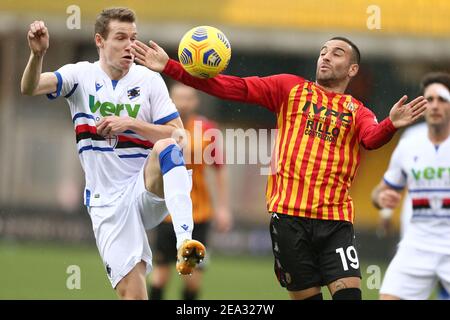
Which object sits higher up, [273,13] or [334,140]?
[273,13]

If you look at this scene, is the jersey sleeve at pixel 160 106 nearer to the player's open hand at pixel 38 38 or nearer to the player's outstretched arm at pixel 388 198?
the player's open hand at pixel 38 38

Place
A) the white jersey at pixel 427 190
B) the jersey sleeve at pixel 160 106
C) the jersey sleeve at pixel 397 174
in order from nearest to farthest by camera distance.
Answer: the jersey sleeve at pixel 160 106
the white jersey at pixel 427 190
the jersey sleeve at pixel 397 174

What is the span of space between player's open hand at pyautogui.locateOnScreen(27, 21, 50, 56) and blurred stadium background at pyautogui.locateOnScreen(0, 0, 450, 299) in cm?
1067

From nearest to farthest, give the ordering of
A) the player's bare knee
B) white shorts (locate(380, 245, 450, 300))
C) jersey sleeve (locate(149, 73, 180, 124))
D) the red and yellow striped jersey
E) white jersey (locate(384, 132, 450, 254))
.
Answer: the player's bare knee < the red and yellow striped jersey < jersey sleeve (locate(149, 73, 180, 124)) < white shorts (locate(380, 245, 450, 300)) < white jersey (locate(384, 132, 450, 254))

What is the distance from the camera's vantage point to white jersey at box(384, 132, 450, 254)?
25.7 ft

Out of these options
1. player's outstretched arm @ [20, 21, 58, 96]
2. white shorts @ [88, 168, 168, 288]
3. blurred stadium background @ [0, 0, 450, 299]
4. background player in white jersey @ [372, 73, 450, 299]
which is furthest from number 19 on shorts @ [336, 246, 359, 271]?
blurred stadium background @ [0, 0, 450, 299]

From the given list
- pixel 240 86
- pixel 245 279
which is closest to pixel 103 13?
pixel 240 86

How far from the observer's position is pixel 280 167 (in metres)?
6.56

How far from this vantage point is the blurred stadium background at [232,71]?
17875 mm

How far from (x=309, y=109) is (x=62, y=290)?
242 inches

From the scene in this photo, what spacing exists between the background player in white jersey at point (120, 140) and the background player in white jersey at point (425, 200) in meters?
2.19

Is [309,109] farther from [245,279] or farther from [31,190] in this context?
[31,190]

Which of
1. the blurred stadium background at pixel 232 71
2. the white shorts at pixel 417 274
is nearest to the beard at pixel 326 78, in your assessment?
the white shorts at pixel 417 274

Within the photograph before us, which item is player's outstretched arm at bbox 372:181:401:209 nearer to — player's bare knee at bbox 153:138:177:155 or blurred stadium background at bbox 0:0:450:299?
player's bare knee at bbox 153:138:177:155
